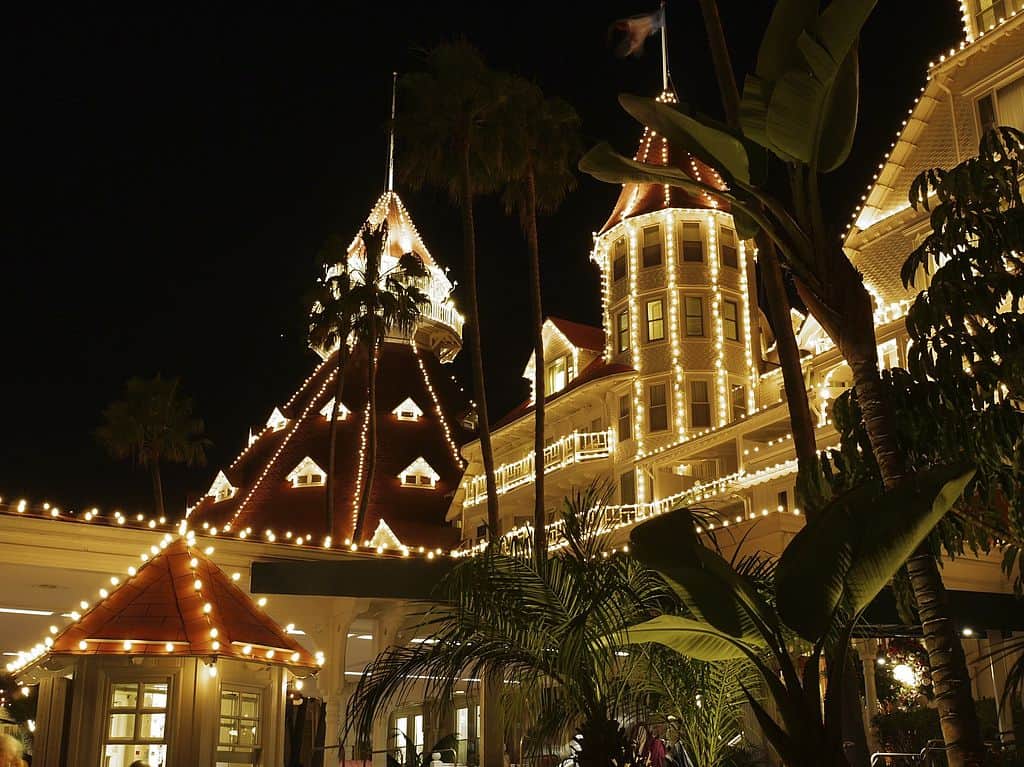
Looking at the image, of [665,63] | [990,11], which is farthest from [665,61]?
[990,11]

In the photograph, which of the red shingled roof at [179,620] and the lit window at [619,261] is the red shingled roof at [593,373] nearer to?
the lit window at [619,261]

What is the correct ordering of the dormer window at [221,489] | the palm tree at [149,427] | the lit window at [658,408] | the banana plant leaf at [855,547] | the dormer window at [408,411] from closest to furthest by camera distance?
the banana plant leaf at [855,547], the lit window at [658,408], the palm tree at [149,427], the dormer window at [221,489], the dormer window at [408,411]

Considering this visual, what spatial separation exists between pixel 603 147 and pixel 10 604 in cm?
1598

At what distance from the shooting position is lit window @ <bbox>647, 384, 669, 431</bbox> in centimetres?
3434

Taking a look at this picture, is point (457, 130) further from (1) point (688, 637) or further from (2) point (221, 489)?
(2) point (221, 489)

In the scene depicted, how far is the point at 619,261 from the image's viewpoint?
37.0m

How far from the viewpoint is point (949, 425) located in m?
9.23

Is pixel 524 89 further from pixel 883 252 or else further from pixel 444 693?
pixel 444 693

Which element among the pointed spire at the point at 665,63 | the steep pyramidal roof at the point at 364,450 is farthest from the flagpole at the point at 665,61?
the steep pyramidal roof at the point at 364,450

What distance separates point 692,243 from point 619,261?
2.59m

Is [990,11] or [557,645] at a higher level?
[990,11]

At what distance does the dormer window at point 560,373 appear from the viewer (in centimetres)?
3962

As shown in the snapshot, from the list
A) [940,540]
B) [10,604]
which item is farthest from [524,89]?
[940,540]

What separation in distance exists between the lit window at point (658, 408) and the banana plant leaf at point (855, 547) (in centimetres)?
2637
